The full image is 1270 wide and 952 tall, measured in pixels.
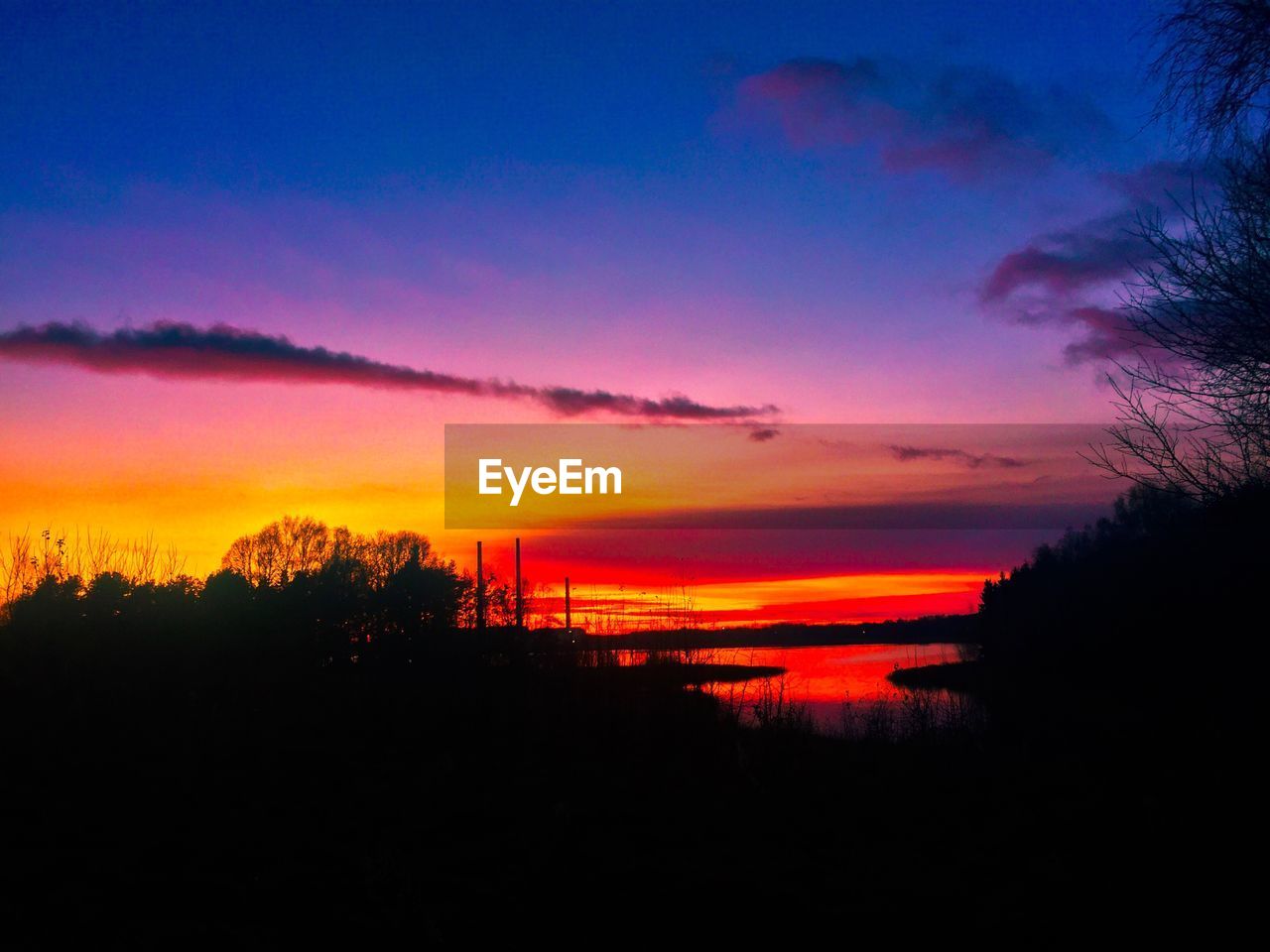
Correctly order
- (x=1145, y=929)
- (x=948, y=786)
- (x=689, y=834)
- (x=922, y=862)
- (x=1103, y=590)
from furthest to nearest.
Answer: (x=1103, y=590) → (x=948, y=786) → (x=689, y=834) → (x=922, y=862) → (x=1145, y=929)

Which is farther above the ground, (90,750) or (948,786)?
(90,750)

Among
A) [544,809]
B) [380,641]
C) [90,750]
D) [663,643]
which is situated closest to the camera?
[544,809]

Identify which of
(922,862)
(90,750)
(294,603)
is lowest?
(922,862)

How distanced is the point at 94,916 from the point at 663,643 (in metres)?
12.1

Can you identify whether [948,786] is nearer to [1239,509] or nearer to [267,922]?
[1239,509]

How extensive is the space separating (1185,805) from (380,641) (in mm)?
15276

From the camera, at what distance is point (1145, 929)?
6742mm

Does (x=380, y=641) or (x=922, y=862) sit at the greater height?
(x=380, y=641)

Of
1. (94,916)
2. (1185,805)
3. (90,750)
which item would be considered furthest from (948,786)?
(90,750)

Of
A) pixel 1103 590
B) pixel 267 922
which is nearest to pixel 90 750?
pixel 267 922

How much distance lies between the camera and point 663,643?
1812 cm

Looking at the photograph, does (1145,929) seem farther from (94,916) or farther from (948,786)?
(94,916)

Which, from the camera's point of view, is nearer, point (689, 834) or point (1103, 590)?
point (689, 834)

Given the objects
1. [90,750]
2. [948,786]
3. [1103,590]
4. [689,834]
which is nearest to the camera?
[689,834]
